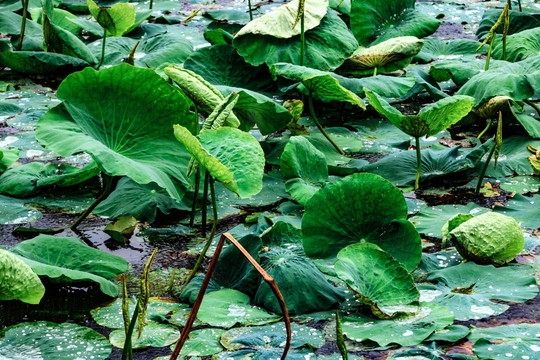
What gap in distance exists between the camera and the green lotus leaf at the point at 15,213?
2137 millimetres

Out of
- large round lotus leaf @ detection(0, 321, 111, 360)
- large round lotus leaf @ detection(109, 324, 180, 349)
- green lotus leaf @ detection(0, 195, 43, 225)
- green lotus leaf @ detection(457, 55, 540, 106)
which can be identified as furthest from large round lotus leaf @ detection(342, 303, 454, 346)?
green lotus leaf @ detection(457, 55, 540, 106)

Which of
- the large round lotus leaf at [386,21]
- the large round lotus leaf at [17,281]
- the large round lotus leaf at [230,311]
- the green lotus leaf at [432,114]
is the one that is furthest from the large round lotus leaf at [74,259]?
the large round lotus leaf at [386,21]

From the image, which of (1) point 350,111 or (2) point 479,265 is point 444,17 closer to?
(1) point 350,111

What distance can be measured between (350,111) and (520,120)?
0.73 metres

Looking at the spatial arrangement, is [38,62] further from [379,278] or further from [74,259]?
[379,278]

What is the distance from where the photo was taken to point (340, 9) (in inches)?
153

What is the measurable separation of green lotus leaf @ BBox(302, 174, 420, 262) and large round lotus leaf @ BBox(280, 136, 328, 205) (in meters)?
0.28

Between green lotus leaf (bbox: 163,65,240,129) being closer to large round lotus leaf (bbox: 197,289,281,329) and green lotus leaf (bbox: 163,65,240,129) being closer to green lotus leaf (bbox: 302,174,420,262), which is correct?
green lotus leaf (bbox: 302,174,420,262)

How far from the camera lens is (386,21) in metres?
3.62

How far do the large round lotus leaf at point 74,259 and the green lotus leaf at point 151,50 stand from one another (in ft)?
5.58

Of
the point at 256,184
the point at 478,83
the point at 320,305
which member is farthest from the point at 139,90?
the point at 478,83

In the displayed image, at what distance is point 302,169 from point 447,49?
1.85m

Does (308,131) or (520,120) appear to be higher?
(520,120)

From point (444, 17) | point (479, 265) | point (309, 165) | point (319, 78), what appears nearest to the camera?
point (479, 265)
